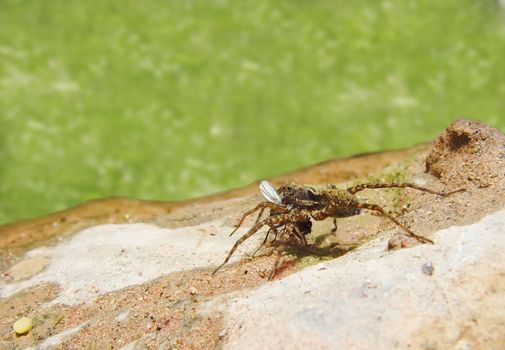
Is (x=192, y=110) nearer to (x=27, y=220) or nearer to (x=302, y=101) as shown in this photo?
(x=302, y=101)

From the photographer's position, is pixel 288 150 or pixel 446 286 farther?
pixel 288 150

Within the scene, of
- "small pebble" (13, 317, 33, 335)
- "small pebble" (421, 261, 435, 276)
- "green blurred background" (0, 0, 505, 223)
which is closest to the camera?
"small pebble" (421, 261, 435, 276)

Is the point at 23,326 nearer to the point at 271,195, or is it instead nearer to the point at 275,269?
the point at 275,269

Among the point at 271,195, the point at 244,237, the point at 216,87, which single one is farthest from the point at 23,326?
the point at 216,87

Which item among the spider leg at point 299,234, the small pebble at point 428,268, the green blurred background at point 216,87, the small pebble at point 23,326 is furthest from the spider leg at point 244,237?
the green blurred background at point 216,87

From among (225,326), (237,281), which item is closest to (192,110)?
(237,281)

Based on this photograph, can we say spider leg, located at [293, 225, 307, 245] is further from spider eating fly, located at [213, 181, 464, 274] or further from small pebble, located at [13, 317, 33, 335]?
small pebble, located at [13, 317, 33, 335]

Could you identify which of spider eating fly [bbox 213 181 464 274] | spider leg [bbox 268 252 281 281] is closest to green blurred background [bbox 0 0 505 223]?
spider eating fly [bbox 213 181 464 274]

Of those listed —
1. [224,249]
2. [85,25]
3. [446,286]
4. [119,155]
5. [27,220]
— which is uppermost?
[85,25]
